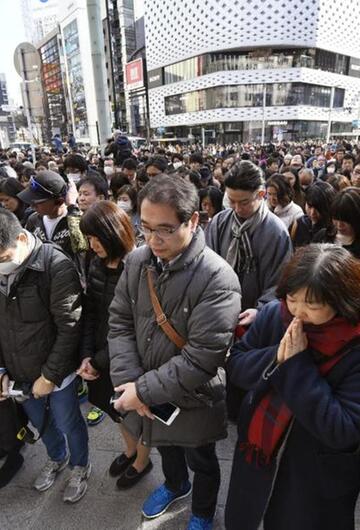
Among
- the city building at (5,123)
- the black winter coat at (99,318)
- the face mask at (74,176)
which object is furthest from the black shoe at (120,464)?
the city building at (5,123)

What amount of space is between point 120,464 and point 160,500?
443 mm

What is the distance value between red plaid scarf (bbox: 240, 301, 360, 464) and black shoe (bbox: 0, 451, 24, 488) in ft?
6.05

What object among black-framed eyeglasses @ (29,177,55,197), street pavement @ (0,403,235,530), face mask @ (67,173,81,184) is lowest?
street pavement @ (0,403,235,530)

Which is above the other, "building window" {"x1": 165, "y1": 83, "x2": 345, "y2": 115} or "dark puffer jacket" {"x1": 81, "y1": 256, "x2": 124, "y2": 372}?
"building window" {"x1": 165, "y1": 83, "x2": 345, "y2": 115}

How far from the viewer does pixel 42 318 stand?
6.86 feet

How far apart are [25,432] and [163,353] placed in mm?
1376

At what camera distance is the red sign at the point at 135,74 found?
5975cm

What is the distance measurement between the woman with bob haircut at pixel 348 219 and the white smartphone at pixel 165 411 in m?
1.63

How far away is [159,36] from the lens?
58.0 metres

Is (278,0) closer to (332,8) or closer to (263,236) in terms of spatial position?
(332,8)

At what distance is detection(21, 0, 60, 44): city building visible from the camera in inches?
3067

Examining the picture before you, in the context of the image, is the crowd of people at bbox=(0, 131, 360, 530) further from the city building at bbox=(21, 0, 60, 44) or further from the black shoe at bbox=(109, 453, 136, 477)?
the city building at bbox=(21, 0, 60, 44)

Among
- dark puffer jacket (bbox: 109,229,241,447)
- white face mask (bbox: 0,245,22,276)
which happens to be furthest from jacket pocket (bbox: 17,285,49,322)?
dark puffer jacket (bbox: 109,229,241,447)

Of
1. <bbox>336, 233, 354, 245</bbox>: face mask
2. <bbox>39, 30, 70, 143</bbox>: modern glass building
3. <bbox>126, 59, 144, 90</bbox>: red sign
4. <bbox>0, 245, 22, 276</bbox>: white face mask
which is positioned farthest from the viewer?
<bbox>39, 30, 70, 143</bbox>: modern glass building
